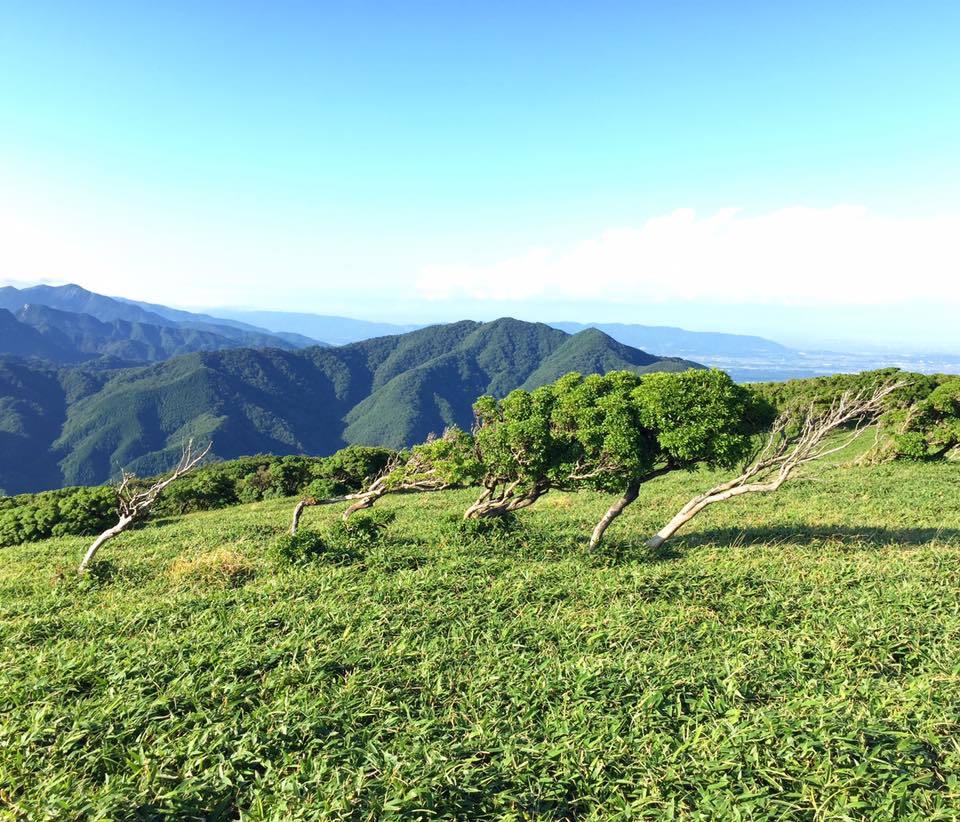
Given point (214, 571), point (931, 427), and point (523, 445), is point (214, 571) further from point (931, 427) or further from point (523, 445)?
point (931, 427)

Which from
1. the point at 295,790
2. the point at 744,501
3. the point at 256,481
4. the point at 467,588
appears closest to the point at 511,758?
the point at 295,790

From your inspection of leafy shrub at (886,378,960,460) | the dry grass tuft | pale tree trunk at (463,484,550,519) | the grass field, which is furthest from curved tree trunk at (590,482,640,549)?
leafy shrub at (886,378,960,460)

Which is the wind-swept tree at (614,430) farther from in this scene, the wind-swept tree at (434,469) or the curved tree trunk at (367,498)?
the curved tree trunk at (367,498)

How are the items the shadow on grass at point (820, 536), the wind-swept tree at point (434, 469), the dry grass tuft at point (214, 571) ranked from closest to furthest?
the dry grass tuft at point (214, 571)
the shadow on grass at point (820, 536)
the wind-swept tree at point (434, 469)

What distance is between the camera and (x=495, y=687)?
734 cm

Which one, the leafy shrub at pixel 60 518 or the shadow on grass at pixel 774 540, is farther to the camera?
the leafy shrub at pixel 60 518

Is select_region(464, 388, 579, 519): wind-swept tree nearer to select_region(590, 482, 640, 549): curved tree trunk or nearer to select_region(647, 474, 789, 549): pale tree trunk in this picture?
select_region(590, 482, 640, 549): curved tree trunk

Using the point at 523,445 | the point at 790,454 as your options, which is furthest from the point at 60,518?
the point at 790,454

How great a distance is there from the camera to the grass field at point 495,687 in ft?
17.7

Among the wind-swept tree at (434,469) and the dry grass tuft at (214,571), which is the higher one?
the wind-swept tree at (434,469)

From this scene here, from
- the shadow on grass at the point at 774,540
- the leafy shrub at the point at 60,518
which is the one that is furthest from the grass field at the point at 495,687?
the leafy shrub at the point at 60,518

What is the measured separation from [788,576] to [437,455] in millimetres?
9566

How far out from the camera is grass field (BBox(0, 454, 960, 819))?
539 cm

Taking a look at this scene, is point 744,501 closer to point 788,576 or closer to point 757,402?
point 757,402
